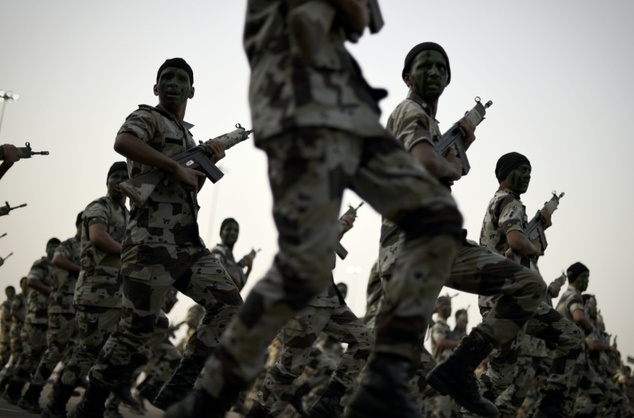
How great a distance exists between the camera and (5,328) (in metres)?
21.4

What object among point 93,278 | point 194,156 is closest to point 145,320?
point 194,156

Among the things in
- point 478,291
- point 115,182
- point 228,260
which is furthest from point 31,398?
point 478,291

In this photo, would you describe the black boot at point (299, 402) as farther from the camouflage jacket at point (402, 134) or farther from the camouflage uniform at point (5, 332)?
the camouflage uniform at point (5, 332)

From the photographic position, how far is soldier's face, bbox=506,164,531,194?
7254 mm

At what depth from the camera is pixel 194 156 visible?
5.61 meters

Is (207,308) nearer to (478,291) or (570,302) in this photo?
(478,291)

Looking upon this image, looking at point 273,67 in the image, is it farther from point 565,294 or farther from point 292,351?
point 565,294

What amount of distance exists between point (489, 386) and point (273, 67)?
4.94m

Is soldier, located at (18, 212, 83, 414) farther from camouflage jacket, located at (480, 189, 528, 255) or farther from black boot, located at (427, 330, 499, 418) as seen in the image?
black boot, located at (427, 330, 499, 418)

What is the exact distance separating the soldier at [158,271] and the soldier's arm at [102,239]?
1723 millimetres

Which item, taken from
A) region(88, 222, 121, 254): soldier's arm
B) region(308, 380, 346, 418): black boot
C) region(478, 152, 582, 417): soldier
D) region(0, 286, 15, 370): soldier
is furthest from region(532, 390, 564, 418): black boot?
region(0, 286, 15, 370): soldier

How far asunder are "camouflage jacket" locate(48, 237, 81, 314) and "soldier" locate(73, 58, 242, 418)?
4527 millimetres

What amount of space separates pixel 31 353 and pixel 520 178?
291 inches

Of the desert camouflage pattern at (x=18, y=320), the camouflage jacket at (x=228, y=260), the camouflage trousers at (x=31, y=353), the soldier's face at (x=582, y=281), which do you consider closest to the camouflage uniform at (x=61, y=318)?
the camouflage trousers at (x=31, y=353)
